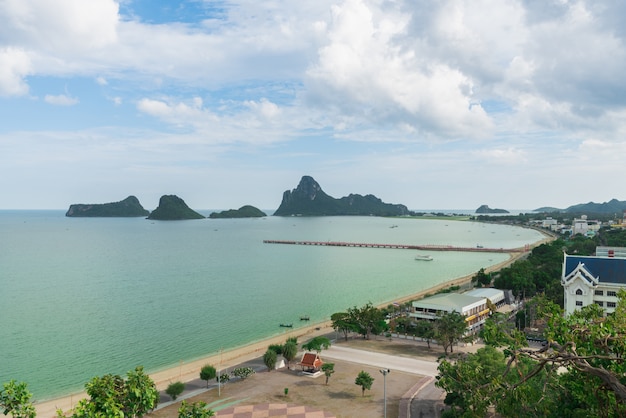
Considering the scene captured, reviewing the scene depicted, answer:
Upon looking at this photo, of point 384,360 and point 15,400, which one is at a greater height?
point 15,400

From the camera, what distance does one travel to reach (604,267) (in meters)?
49.9

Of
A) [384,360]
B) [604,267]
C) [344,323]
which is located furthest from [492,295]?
[384,360]

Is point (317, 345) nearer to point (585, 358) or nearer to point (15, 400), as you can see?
point (15, 400)

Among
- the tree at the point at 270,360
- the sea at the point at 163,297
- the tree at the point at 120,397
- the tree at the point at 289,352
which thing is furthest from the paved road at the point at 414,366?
the tree at the point at 120,397

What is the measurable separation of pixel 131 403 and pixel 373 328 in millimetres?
36568

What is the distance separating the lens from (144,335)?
54750 mm

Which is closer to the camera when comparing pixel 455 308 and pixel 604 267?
pixel 604 267

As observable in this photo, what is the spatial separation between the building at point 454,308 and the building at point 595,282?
29.8 feet

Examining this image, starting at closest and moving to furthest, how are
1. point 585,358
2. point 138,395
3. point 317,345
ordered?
point 585,358 < point 138,395 < point 317,345

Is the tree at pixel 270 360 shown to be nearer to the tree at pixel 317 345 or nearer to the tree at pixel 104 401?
the tree at pixel 317 345

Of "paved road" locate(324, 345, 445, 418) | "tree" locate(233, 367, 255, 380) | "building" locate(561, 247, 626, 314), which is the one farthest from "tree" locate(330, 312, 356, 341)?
"building" locate(561, 247, 626, 314)

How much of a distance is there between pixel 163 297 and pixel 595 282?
60.1 meters

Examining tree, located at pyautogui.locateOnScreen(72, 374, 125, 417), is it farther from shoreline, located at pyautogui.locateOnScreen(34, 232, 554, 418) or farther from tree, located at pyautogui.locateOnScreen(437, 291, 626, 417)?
shoreline, located at pyautogui.locateOnScreen(34, 232, 554, 418)

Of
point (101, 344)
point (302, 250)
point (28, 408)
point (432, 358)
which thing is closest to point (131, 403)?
point (28, 408)
